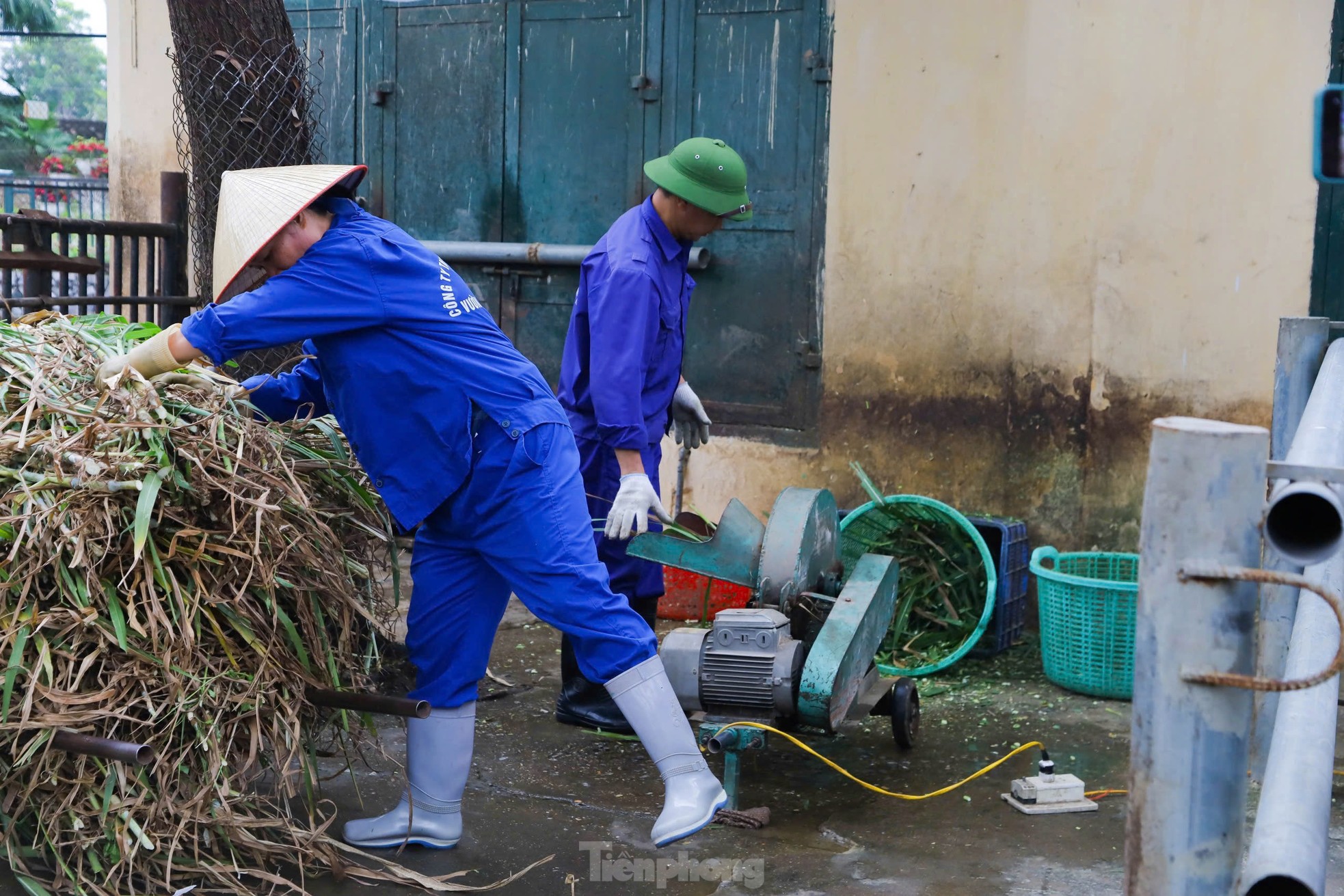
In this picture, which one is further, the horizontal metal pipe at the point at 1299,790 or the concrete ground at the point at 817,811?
the concrete ground at the point at 817,811

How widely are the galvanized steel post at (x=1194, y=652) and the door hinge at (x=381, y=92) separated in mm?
6298

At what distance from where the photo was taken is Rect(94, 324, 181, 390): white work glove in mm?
3127

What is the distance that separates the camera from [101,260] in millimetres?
6293

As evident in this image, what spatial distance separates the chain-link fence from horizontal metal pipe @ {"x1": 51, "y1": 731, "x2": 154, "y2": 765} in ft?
7.29

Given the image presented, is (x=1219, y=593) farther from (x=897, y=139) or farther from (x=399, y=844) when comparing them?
(x=897, y=139)

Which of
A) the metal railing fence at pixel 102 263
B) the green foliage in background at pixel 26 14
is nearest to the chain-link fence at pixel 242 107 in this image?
the metal railing fence at pixel 102 263

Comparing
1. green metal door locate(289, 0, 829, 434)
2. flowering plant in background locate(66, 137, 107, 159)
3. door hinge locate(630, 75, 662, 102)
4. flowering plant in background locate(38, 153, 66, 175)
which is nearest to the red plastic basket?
green metal door locate(289, 0, 829, 434)

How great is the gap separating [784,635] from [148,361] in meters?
1.93

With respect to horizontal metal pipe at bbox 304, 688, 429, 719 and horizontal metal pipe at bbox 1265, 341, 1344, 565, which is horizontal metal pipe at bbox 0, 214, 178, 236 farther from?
horizontal metal pipe at bbox 1265, 341, 1344, 565

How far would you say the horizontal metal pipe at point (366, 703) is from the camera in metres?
3.23

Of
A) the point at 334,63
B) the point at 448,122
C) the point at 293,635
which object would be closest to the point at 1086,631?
the point at 293,635

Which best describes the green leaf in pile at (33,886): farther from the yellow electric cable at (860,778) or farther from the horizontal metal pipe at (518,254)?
the horizontal metal pipe at (518,254)

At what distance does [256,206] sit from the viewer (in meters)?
3.29

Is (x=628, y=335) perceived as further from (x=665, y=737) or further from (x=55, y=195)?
(x=55, y=195)
